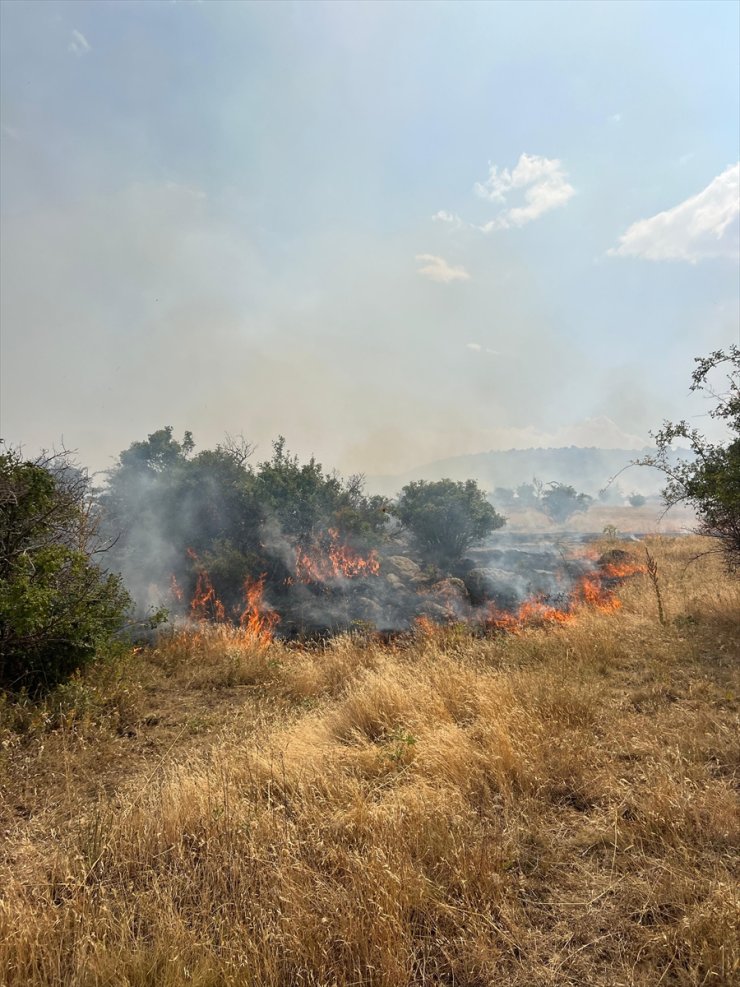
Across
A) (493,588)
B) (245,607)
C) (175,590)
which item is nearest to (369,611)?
(245,607)

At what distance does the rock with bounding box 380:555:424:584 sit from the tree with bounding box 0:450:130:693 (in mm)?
12870

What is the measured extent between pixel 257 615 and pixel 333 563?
435 cm

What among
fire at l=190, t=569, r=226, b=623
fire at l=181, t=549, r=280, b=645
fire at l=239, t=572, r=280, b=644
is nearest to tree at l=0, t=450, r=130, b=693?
fire at l=239, t=572, r=280, b=644

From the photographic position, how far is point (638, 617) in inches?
398

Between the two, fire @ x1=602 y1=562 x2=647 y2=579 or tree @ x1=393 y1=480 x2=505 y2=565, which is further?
tree @ x1=393 y1=480 x2=505 y2=565

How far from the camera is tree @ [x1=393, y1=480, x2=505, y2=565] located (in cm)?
2386

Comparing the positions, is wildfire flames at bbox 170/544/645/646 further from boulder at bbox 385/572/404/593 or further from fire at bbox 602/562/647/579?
boulder at bbox 385/572/404/593

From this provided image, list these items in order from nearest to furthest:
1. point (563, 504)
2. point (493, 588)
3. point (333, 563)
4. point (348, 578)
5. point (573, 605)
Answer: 1. point (573, 605)
2. point (348, 578)
3. point (493, 588)
4. point (333, 563)
5. point (563, 504)

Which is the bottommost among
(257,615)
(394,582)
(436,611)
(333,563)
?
(436,611)

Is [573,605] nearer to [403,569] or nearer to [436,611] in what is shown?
[436,611]

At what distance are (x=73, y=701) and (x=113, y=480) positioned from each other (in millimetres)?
18295

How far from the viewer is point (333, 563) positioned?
719 inches

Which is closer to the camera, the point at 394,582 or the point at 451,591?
the point at 451,591

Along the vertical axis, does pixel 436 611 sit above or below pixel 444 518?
below
